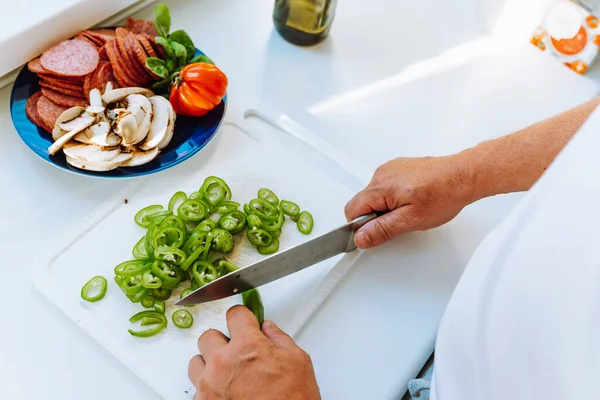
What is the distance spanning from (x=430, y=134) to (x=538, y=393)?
0.83 metres

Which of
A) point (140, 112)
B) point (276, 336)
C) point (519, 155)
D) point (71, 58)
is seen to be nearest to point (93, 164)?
point (140, 112)

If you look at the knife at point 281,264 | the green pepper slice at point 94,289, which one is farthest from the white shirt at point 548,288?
the green pepper slice at point 94,289

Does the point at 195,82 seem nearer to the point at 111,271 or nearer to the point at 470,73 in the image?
the point at 111,271

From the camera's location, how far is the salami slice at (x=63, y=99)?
1.06m

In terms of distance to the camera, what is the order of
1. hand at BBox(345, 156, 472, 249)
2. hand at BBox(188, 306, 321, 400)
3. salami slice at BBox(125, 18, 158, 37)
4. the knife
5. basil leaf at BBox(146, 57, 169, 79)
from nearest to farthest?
hand at BBox(188, 306, 321, 400) → the knife → hand at BBox(345, 156, 472, 249) → basil leaf at BBox(146, 57, 169, 79) → salami slice at BBox(125, 18, 158, 37)

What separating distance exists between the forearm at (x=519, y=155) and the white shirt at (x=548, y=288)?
1.42 feet

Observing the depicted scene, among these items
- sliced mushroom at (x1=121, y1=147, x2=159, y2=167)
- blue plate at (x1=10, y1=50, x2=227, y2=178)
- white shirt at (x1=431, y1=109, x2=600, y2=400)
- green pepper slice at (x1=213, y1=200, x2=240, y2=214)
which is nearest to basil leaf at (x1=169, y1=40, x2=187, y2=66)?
blue plate at (x1=10, y1=50, x2=227, y2=178)

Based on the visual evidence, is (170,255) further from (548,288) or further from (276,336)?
(548,288)

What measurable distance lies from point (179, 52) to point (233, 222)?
38 cm

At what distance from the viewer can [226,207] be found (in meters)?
1.03

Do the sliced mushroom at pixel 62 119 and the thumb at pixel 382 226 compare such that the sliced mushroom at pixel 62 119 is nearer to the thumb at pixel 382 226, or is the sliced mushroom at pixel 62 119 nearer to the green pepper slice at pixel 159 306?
the green pepper slice at pixel 159 306

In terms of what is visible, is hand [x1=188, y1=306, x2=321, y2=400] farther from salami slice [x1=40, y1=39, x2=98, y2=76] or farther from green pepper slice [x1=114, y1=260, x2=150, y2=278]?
salami slice [x1=40, y1=39, x2=98, y2=76]

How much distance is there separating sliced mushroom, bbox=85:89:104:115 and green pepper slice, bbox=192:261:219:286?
334mm

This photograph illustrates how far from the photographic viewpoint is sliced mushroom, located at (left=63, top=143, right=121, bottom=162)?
994 millimetres
